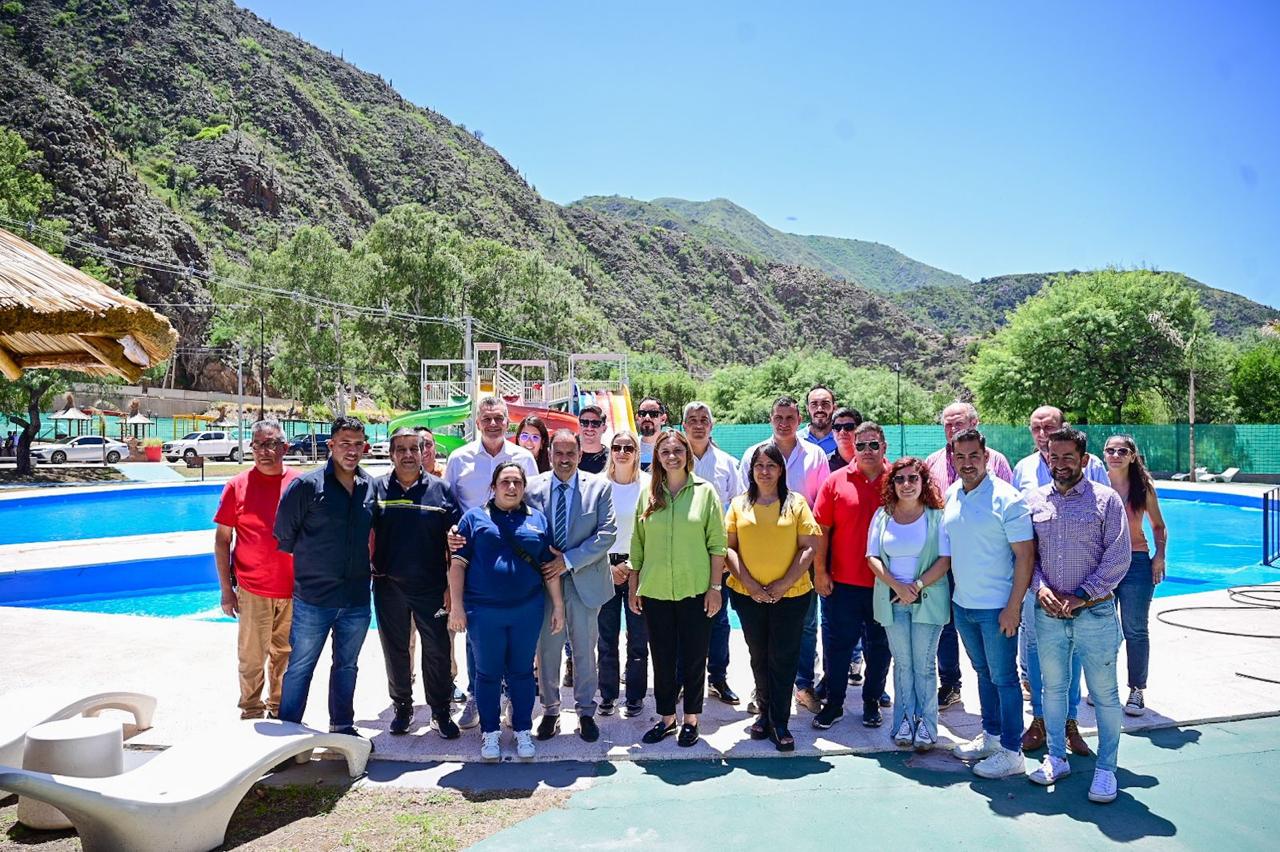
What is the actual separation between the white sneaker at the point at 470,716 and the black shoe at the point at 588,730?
665 millimetres

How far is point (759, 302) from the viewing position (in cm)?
12769

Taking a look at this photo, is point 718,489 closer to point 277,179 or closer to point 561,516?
point 561,516

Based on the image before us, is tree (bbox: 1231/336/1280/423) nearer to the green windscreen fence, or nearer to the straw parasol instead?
the green windscreen fence

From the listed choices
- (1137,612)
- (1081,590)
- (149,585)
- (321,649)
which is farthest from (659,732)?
(149,585)

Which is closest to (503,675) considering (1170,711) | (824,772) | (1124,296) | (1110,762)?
(824,772)

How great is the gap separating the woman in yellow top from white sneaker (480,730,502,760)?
1.42m

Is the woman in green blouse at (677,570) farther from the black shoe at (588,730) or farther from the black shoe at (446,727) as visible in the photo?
the black shoe at (446,727)

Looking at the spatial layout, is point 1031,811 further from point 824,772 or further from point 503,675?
point 503,675

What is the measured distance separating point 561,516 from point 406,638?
111 centimetres

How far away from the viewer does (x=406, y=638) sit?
481 centimetres

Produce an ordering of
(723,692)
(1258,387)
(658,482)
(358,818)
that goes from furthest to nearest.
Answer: (1258,387)
(723,692)
(658,482)
(358,818)

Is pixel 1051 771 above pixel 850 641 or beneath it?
beneath

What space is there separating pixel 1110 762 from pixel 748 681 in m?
2.45

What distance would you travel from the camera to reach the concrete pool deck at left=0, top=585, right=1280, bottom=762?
4.71m
